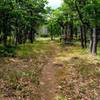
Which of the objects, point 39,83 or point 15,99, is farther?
point 39,83

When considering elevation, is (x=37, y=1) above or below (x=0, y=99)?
above

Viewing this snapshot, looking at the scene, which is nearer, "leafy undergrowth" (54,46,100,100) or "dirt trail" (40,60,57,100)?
"dirt trail" (40,60,57,100)

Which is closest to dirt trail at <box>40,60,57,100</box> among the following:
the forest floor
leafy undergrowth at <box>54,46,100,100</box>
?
the forest floor

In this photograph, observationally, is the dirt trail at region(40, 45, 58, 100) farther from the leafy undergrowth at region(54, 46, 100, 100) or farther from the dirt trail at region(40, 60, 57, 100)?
the leafy undergrowth at region(54, 46, 100, 100)

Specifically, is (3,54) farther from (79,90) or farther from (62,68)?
(79,90)

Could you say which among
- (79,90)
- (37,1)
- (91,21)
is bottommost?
(79,90)

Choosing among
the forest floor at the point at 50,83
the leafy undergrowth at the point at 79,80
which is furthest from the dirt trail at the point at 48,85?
the leafy undergrowth at the point at 79,80

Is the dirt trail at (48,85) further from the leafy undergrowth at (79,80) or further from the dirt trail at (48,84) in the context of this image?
the leafy undergrowth at (79,80)

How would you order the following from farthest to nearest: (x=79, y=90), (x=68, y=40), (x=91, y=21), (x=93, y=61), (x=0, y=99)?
(x=68, y=40), (x=91, y=21), (x=93, y=61), (x=79, y=90), (x=0, y=99)

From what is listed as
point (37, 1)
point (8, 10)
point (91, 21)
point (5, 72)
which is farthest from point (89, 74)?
point (37, 1)

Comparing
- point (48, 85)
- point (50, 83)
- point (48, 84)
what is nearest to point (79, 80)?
point (50, 83)

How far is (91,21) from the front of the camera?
110 ft

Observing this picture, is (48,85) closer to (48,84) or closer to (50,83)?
(48,84)

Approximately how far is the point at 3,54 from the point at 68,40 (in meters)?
32.3
